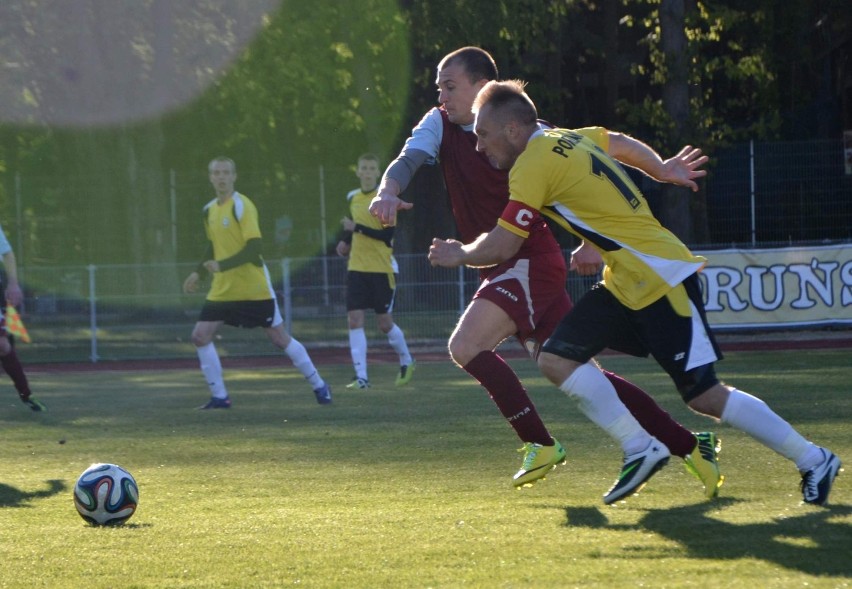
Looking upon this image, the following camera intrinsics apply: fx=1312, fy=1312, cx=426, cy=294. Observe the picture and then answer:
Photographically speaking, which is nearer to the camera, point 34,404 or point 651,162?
point 651,162

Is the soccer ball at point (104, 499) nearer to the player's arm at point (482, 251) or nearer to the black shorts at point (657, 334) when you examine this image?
the player's arm at point (482, 251)

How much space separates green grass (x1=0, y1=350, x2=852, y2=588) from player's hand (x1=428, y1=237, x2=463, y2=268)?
3.59 feet

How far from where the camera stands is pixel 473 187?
6715 mm

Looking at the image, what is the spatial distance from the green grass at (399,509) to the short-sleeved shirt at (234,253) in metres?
1.10

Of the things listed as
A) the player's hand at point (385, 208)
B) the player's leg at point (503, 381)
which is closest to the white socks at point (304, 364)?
the player's leg at point (503, 381)

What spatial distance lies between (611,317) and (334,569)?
178 centimetres

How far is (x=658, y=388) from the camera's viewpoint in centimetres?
1244

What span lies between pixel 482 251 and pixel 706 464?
4.64 feet

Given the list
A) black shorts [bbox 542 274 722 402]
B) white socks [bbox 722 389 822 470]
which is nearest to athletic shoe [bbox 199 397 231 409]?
black shorts [bbox 542 274 722 402]

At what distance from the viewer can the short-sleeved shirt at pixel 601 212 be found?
554 centimetres

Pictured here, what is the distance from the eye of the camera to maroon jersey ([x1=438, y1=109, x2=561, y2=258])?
21.9 ft

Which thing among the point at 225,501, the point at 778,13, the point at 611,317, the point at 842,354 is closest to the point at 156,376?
the point at 842,354

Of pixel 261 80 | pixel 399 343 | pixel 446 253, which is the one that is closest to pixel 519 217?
pixel 446 253

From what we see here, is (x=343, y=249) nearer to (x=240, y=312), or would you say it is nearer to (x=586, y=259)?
(x=240, y=312)
